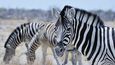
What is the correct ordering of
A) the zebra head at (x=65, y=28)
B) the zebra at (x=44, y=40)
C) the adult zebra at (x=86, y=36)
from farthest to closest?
1. the zebra at (x=44, y=40)
2. the zebra head at (x=65, y=28)
3. the adult zebra at (x=86, y=36)

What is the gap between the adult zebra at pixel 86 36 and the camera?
866 centimetres

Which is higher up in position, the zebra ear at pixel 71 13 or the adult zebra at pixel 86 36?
the zebra ear at pixel 71 13

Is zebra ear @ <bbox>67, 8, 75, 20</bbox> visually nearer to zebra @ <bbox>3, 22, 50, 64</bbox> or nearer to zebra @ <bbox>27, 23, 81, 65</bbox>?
zebra @ <bbox>27, 23, 81, 65</bbox>

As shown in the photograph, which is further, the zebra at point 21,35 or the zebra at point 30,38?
the zebra at point 21,35

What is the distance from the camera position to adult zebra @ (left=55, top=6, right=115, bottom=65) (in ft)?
28.4

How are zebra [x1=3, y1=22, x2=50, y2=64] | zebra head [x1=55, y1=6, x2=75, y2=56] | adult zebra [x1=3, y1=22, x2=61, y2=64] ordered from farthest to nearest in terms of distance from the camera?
zebra [x1=3, y1=22, x2=50, y2=64]
adult zebra [x1=3, y1=22, x2=61, y2=64]
zebra head [x1=55, y1=6, x2=75, y2=56]

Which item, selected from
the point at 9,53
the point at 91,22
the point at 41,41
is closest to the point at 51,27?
the point at 41,41

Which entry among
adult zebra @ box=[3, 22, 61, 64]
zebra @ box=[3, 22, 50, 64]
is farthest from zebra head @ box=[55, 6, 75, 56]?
zebra @ box=[3, 22, 50, 64]

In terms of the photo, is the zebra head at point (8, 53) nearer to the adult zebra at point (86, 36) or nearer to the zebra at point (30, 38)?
the zebra at point (30, 38)

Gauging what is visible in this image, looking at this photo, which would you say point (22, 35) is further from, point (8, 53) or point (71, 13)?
point (71, 13)

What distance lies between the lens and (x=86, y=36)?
8.89m

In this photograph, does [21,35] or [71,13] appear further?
[21,35]

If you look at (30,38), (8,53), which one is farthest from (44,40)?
(8,53)

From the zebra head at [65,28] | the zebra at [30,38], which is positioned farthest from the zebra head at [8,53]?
the zebra head at [65,28]
